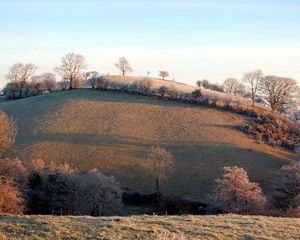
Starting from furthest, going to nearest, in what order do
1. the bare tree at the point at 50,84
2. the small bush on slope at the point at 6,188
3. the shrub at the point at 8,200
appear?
the bare tree at the point at 50,84, the small bush on slope at the point at 6,188, the shrub at the point at 8,200

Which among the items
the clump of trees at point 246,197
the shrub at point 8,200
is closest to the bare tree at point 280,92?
the clump of trees at point 246,197

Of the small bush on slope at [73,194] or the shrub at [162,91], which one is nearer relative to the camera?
the small bush on slope at [73,194]

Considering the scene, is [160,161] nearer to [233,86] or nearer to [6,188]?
[6,188]

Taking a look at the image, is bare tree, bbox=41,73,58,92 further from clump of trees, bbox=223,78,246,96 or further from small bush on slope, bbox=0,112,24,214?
small bush on slope, bbox=0,112,24,214

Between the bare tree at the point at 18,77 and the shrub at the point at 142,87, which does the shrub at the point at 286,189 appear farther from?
the bare tree at the point at 18,77

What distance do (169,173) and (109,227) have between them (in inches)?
1676

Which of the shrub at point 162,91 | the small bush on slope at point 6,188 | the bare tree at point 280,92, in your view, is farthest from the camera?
the bare tree at point 280,92

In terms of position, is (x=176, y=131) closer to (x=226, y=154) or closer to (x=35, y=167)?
(x=226, y=154)

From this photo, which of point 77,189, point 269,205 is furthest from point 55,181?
point 269,205

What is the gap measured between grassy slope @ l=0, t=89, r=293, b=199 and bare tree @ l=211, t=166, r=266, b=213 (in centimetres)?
780

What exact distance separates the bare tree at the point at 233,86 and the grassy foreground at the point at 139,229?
363 feet

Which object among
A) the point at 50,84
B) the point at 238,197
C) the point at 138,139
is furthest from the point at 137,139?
the point at 50,84

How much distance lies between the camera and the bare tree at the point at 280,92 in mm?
99688

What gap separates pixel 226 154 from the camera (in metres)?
67.8
